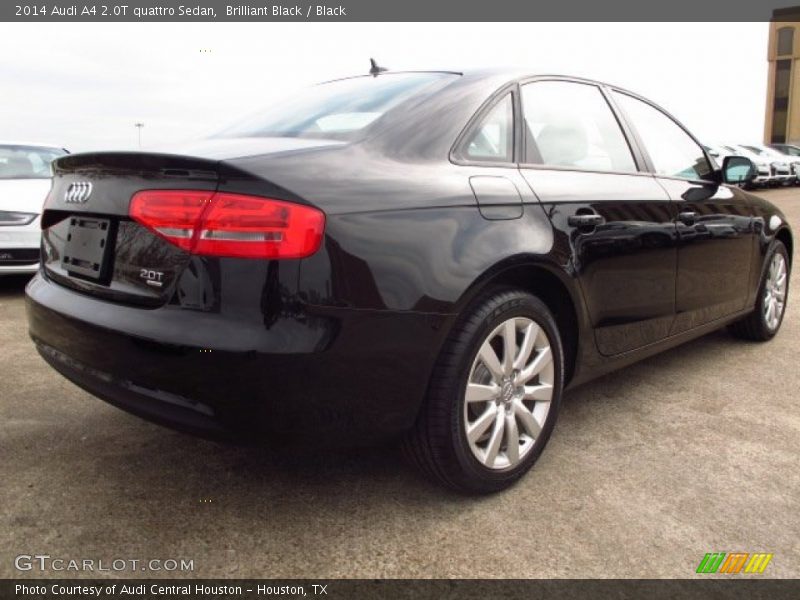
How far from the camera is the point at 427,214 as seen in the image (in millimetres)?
1948

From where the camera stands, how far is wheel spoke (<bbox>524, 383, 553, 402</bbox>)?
231 cm

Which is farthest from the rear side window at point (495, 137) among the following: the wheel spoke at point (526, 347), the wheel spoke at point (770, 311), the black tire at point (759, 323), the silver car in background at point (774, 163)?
the silver car in background at point (774, 163)

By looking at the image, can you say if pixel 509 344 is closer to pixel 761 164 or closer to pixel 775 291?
pixel 775 291

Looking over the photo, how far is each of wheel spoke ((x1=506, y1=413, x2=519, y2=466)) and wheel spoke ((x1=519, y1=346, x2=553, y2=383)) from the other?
135mm

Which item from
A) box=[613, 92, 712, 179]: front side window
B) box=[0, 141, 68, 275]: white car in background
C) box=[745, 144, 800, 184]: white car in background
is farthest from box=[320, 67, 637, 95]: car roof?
box=[745, 144, 800, 184]: white car in background

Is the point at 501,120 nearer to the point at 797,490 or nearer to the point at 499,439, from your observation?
the point at 499,439

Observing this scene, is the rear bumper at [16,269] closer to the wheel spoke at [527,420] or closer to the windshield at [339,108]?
the windshield at [339,108]

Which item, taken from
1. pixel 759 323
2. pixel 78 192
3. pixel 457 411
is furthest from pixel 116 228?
pixel 759 323

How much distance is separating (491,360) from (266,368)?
0.76 metres

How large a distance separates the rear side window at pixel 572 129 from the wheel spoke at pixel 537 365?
0.68 meters

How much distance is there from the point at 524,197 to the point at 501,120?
32 cm

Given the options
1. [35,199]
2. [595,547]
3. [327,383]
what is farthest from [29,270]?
[595,547]

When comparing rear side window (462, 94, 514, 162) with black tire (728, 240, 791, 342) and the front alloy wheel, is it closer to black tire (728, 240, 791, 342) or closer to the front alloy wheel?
black tire (728, 240, 791, 342)

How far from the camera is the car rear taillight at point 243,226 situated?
5.65 ft
